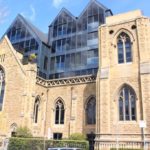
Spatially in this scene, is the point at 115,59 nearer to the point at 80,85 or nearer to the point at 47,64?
the point at 80,85

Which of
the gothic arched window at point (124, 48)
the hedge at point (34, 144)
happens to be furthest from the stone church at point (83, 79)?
the hedge at point (34, 144)

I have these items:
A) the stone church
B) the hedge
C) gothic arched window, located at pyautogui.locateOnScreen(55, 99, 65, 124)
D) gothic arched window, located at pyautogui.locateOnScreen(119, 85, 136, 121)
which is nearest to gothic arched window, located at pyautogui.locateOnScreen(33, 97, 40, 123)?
the stone church

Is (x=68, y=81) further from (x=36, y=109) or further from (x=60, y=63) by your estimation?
(x=60, y=63)

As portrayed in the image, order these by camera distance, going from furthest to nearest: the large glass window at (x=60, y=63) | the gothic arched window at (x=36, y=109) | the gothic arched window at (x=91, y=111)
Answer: the large glass window at (x=60, y=63) < the gothic arched window at (x=36, y=109) < the gothic arched window at (x=91, y=111)

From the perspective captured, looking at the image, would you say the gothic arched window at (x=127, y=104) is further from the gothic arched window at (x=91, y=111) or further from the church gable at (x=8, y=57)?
the church gable at (x=8, y=57)

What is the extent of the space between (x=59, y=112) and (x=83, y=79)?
5.64 m

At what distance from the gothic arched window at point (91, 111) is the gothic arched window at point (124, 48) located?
22.0 feet

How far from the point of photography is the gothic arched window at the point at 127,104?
23562 mm

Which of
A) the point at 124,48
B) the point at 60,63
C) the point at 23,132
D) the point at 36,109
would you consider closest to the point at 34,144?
the point at 23,132

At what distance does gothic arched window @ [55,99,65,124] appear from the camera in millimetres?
31141

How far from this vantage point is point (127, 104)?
2408 cm

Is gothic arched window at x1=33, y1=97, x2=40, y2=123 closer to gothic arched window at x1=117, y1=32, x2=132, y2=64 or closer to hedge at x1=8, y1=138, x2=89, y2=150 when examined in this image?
hedge at x1=8, y1=138, x2=89, y2=150

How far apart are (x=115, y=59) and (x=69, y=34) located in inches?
568

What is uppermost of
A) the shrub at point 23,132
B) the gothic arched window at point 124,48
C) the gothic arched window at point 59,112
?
the gothic arched window at point 124,48
